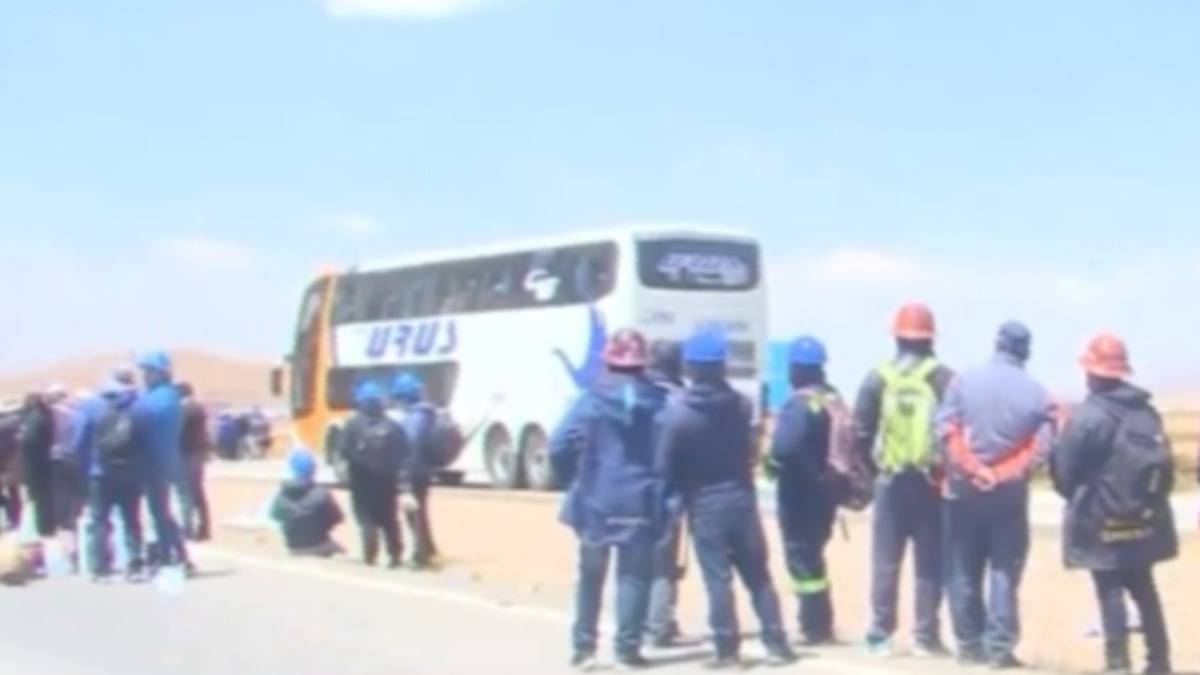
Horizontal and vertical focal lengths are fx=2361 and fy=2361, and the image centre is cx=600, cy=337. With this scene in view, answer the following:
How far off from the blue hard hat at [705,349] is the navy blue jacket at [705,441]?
0.42 feet

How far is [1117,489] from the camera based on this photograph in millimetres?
11508

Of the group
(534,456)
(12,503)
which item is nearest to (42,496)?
(12,503)

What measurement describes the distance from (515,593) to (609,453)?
4.96 metres

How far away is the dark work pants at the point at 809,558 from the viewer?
41.9 ft

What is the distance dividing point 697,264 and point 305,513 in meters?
16.7

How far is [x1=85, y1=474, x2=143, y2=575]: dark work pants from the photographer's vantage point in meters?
18.0

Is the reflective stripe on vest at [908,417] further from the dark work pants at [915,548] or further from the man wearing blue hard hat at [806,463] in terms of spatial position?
the man wearing blue hard hat at [806,463]

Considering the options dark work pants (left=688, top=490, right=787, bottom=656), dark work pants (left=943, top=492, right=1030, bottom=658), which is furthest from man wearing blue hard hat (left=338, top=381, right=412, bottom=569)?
dark work pants (left=943, top=492, right=1030, bottom=658)

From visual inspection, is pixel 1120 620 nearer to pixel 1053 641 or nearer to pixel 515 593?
pixel 1053 641

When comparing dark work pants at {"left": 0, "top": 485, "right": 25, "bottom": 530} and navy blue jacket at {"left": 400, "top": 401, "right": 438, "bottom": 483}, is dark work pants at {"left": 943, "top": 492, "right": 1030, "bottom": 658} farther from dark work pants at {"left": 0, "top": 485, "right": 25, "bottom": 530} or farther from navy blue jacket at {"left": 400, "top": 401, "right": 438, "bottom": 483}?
dark work pants at {"left": 0, "top": 485, "right": 25, "bottom": 530}

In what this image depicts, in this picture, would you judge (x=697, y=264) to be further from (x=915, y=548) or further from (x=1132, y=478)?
(x=1132, y=478)

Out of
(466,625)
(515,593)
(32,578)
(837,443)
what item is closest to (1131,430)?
(837,443)

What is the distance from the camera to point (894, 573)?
12.6 meters

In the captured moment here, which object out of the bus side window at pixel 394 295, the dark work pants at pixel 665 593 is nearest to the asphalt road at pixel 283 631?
the dark work pants at pixel 665 593
